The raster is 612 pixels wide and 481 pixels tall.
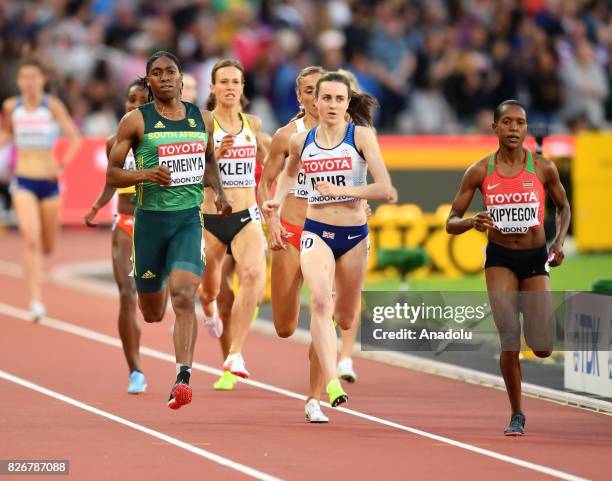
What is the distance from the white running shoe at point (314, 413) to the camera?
36.6ft

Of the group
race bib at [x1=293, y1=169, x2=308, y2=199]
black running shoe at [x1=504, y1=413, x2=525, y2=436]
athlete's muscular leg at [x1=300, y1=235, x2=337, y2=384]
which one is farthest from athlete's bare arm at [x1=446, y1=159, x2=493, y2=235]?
race bib at [x1=293, y1=169, x2=308, y2=199]

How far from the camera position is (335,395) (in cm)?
1049

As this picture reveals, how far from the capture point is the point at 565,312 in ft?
39.8

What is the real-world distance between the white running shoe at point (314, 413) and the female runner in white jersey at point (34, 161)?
6666 mm

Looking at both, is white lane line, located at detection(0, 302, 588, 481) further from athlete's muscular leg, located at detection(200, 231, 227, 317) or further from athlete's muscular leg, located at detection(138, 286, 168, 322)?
athlete's muscular leg, located at detection(138, 286, 168, 322)

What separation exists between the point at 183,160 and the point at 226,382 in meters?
2.63

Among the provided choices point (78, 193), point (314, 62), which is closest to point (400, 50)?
point (314, 62)

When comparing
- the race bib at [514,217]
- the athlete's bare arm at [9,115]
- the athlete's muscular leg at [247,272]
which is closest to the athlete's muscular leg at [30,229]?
the athlete's bare arm at [9,115]

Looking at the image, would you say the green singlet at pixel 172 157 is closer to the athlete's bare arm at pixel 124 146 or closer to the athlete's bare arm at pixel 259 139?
the athlete's bare arm at pixel 124 146

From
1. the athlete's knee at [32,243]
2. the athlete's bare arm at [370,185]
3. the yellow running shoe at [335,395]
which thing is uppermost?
the athlete's bare arm at [370,185]

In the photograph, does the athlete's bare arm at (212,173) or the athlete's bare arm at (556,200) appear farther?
the athlete's bare arm at (212,173)

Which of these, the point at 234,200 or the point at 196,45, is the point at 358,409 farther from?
the point at 196,45

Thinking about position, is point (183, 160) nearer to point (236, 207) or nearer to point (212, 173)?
point (212, 173)

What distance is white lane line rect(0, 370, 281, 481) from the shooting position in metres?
9.29
